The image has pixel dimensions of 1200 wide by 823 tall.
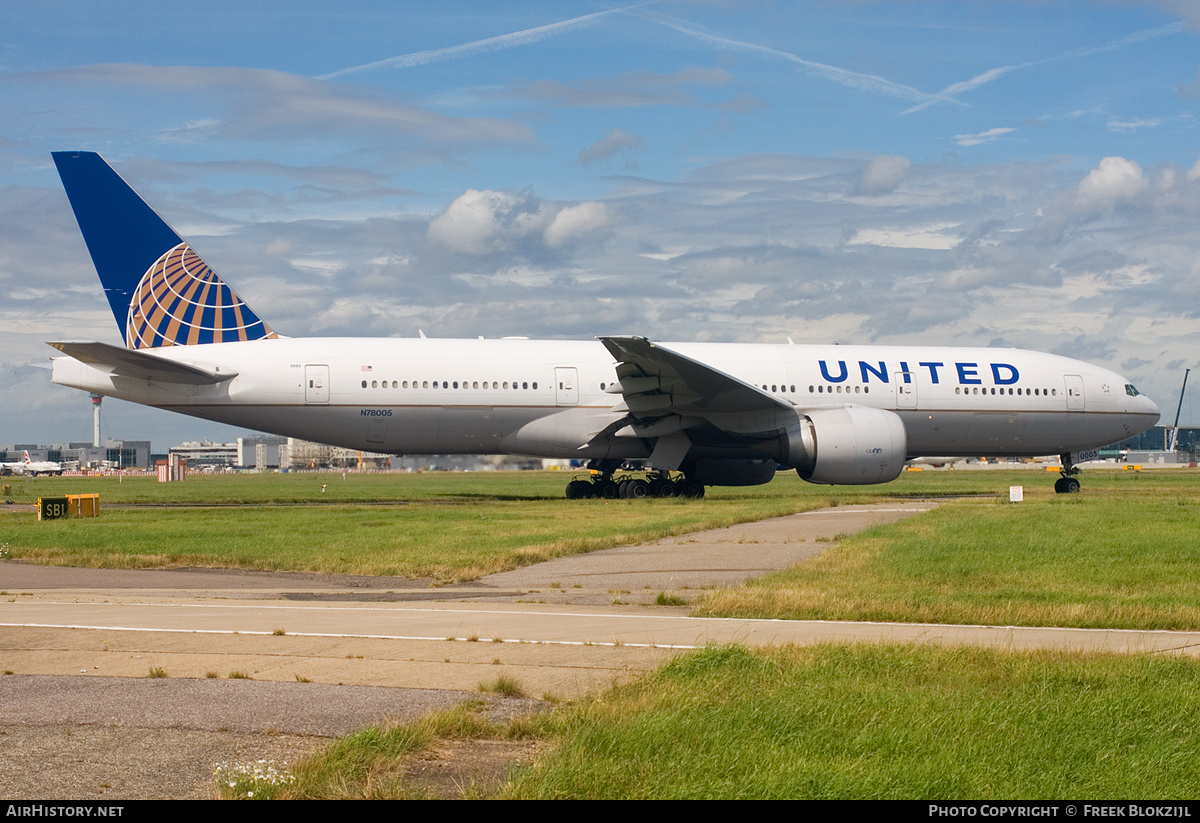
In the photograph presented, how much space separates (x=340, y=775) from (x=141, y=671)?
3.14 m

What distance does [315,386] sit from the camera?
2809 cm

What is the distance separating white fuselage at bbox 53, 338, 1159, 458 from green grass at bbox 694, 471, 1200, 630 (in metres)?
11.5

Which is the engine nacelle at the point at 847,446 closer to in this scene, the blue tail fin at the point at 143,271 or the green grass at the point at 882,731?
the blue tail fin at the point at 143,271

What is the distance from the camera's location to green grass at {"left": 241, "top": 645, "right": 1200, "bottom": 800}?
4.54m

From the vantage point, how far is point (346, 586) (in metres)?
12.9

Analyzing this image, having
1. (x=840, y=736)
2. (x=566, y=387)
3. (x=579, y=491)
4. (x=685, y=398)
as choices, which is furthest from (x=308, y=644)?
(x=579, y=491)

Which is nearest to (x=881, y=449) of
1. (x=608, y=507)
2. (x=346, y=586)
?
(x=608, y=507)

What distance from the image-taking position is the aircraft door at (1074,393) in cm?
3284

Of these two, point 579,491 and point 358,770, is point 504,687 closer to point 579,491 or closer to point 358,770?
point 358,770

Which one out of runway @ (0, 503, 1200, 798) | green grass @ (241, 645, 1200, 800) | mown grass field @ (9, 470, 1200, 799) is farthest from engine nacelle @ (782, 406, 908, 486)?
green grass @ (241, 645, 1200, 800)

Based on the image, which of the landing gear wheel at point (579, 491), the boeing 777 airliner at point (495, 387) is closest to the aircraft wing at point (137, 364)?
the boeing 777 airliner at point (495, 387)

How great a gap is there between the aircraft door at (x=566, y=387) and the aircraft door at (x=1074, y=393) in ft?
49.3

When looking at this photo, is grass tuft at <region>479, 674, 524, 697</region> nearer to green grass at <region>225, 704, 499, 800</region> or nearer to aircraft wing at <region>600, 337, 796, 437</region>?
green grass at <region>225, 704, 499, 800</region>

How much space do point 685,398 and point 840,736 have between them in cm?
2256
